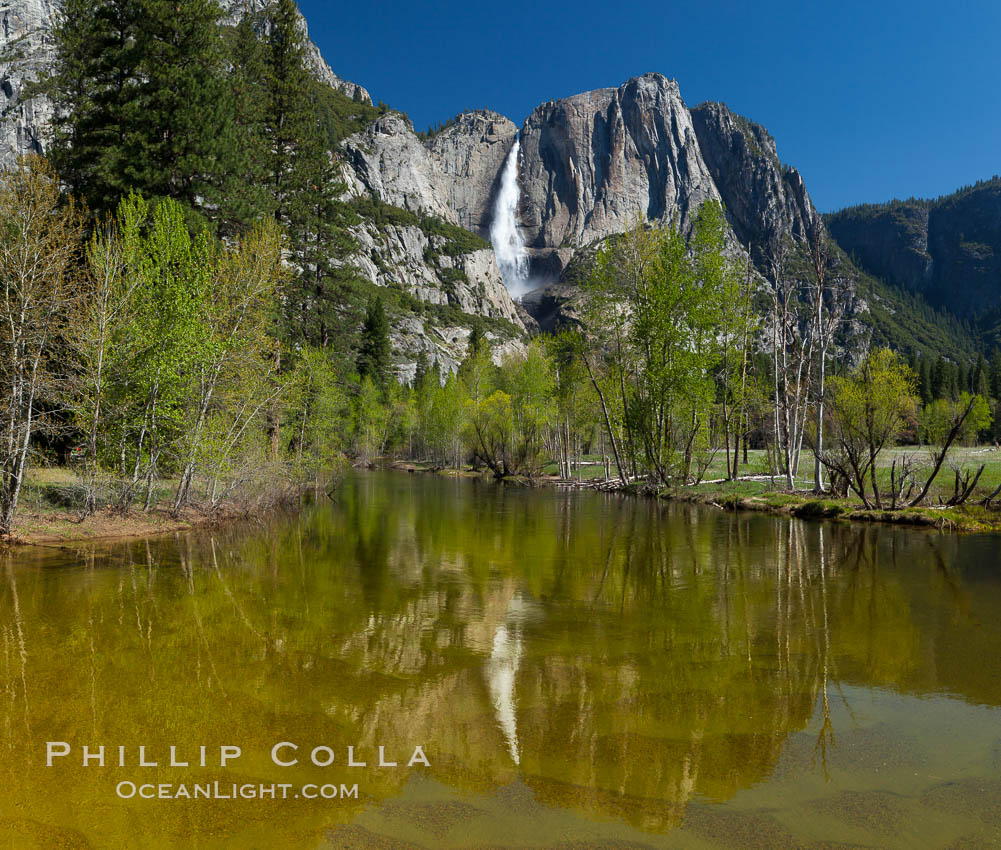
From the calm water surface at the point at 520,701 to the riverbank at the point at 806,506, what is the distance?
6.49 m

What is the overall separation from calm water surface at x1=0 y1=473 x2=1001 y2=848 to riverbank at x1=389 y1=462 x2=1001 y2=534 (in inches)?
255

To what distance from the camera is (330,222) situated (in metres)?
37.6

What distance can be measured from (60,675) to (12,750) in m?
1.87

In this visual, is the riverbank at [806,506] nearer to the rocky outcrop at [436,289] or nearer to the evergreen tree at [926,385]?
the evergreen tree at [926,385]

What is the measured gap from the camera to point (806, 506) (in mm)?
23219

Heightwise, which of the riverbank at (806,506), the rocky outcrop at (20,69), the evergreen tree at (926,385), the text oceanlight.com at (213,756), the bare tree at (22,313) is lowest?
the text oceanlight.com at (213,756)

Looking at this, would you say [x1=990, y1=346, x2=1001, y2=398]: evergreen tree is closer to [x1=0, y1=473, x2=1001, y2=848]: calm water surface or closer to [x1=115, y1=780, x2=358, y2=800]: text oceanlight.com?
[x1=0, y1=473, x2=1001, y2=848]: calm water surface

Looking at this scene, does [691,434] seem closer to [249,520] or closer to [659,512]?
[659,512]

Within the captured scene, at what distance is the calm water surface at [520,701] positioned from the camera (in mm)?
4195

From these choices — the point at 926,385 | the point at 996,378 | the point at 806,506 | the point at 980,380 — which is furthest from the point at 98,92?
Result: the point at 996,378

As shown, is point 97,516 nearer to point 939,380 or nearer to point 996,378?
point 939,380

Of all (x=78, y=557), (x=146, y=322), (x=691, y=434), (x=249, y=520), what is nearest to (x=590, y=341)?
(x=691, y=434)

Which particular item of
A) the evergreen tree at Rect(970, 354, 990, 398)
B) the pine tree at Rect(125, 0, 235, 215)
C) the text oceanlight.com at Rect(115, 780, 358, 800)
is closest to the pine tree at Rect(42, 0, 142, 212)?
the pine tree at Rect(125, 0, 235, 215)

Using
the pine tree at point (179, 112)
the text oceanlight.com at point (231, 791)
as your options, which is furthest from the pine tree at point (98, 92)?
the text oceanlight.com at point (231, 791)
